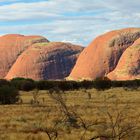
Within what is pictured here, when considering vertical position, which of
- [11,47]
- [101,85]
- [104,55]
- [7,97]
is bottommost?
[101,85]

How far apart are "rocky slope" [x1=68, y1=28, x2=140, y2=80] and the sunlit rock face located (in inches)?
1053

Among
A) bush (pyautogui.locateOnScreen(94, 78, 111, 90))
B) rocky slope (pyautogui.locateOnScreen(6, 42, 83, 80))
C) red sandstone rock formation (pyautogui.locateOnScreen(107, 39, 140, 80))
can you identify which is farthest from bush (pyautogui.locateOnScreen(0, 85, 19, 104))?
rocky slope (pyautogui.locateOnScreen(6, 42, 83, 80))

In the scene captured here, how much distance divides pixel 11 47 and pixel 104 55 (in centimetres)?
4195

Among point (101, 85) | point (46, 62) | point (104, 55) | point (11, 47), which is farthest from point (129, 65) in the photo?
point (11, 47)

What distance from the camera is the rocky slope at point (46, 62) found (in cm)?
12756

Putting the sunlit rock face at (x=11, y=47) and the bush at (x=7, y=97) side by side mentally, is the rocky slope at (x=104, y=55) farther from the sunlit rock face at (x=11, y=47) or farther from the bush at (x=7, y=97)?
the bush at (x=7, y=97)

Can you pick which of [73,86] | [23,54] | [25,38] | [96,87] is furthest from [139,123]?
[25,38]

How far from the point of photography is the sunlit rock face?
146 metres

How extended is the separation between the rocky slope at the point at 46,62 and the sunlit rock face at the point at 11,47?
722 cm

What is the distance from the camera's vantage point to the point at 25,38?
155m

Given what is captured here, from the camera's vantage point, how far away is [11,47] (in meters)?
151

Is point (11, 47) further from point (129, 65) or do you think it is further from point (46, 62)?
point (129, 65)

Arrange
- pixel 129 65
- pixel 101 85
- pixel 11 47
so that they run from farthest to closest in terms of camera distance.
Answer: pixel 11 47 → pixel 129 65 → pixel 101 85

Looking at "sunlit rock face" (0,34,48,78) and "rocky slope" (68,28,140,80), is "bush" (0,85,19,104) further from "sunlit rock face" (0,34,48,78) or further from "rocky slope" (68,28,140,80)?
"sunlit rock face" (0,34,48,78)
